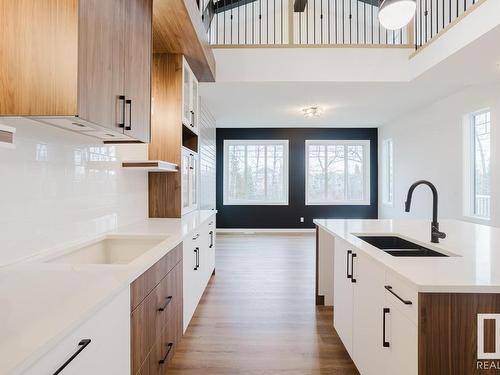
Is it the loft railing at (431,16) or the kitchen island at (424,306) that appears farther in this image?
the loft railing at (431,16)

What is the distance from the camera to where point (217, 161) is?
7.64 meters

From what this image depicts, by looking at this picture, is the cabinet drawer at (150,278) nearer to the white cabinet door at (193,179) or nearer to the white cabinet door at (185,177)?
the white cabinet door at (185,177)

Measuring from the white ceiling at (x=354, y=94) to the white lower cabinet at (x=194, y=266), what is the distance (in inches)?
91.1

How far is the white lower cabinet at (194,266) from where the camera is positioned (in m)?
2.37

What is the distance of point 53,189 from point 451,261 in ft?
6.69

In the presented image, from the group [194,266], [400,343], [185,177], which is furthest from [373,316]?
[185,177]

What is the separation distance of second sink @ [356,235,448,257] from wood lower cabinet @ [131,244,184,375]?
1.35m

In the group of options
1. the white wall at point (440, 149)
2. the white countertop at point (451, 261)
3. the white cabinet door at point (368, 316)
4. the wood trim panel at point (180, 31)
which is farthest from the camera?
the white wall at point (440, 149)

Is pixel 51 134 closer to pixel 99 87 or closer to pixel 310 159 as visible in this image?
pixel 99 87

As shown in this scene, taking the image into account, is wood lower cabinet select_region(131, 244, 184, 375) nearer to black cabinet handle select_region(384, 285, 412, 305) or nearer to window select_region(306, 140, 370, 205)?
black cabinet handle select_region(384, 285, 412, 305)

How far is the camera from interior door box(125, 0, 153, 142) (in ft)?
5.53

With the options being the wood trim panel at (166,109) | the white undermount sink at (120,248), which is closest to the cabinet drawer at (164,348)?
the white undermount sink at (120,248)

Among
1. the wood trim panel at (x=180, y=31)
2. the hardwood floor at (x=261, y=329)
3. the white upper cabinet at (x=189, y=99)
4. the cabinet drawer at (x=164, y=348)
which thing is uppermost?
the wood trim panel at (x=180, y=31)

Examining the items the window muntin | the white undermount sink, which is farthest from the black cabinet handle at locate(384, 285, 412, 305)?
the window muntin
